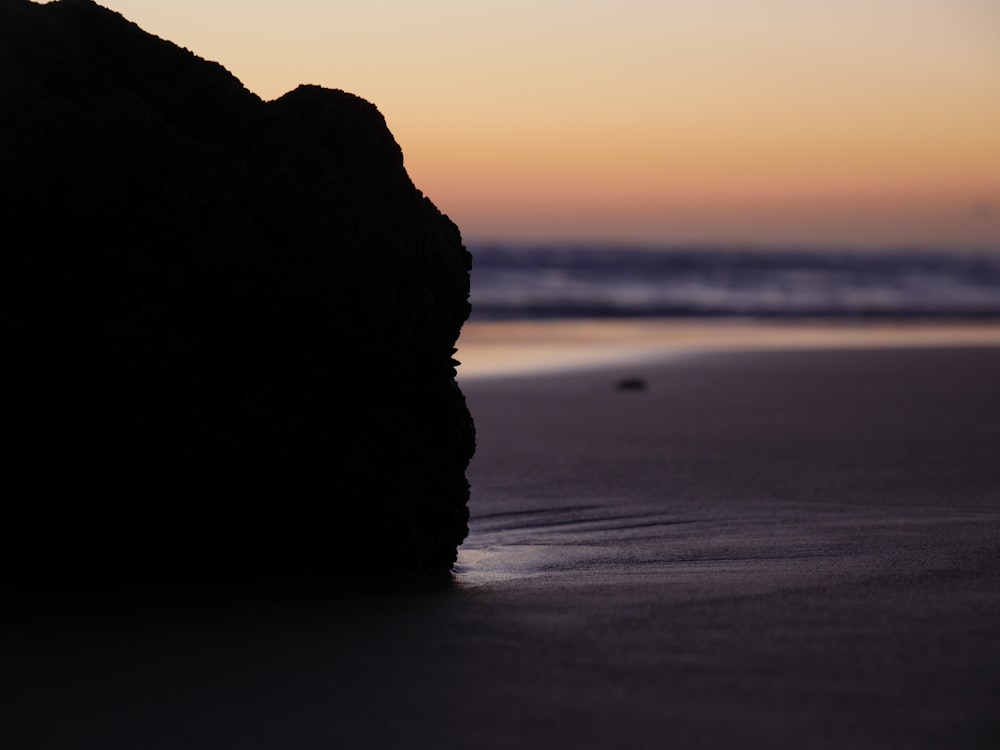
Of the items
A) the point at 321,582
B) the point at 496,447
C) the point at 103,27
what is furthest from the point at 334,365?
the point at 496,447

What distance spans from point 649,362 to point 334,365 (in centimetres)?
955

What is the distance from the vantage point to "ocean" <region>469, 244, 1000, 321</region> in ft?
74.0

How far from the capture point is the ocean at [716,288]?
888 inches

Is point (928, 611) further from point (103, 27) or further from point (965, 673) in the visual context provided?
point (103, 27)

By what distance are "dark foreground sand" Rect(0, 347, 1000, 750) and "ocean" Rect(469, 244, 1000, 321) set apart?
1583 cm

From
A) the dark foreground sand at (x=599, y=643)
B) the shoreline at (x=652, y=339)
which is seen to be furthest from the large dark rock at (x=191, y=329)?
the shoreline at (x=652, y=339)

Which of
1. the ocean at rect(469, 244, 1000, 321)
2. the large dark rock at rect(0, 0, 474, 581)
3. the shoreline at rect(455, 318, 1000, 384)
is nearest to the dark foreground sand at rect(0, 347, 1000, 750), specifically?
the large dark rock at rect(0, 0, 474, 581)

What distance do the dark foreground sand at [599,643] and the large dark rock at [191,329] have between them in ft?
0.84

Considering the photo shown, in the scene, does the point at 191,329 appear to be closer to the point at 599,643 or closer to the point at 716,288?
the point at 599,643

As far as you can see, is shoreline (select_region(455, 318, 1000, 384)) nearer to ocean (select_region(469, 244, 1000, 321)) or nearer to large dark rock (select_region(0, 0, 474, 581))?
ocean (select_region(469, 244, 1000, 321))

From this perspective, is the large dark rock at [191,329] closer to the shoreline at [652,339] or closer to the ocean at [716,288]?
the shoreline at [652,339]

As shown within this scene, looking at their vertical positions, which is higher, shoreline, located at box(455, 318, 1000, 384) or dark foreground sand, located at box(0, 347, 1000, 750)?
shoreline, located at box(455, 318, 1000, 384)

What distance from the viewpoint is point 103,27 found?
400 centimetres

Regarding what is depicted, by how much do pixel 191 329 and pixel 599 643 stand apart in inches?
63.3
